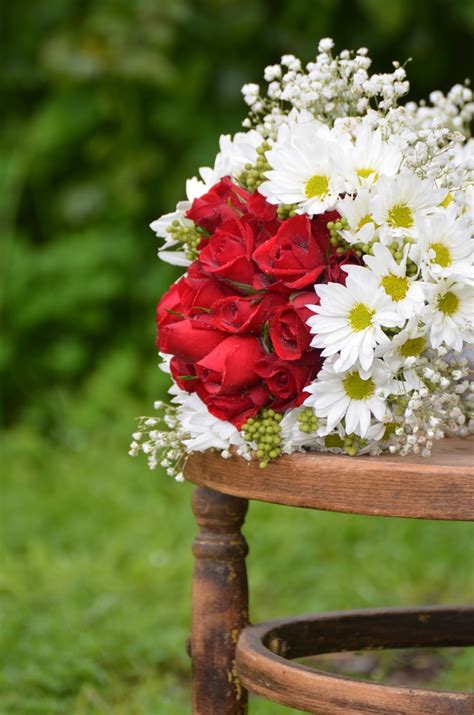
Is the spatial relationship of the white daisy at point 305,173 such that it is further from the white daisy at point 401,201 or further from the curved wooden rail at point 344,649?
the curved wooden rail at point 344,649

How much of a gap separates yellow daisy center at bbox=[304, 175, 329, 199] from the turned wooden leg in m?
0.50

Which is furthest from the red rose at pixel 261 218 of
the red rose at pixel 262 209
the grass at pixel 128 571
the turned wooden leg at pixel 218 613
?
the grass at pixel 128 571

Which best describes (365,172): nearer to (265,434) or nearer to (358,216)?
(358,216)

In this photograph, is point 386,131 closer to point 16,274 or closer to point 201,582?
point 201,582

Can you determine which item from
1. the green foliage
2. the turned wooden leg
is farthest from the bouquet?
the green foliage

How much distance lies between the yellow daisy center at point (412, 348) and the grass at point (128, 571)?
1.34 metres

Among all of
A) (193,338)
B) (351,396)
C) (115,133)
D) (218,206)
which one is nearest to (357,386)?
(351,396)

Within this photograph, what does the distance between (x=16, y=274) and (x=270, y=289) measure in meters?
3.30

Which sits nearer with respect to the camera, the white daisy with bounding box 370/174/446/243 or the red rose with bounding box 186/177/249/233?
the white daisy with bounding box 370/174/446/243

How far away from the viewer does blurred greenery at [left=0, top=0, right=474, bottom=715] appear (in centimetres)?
356

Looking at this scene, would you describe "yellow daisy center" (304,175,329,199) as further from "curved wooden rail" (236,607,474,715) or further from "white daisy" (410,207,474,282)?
"curved wooden rail" (236,607,474,715)

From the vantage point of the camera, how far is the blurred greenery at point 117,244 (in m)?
3.56

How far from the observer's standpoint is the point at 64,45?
14.7 feet

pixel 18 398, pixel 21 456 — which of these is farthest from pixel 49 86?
pixel 21 456
